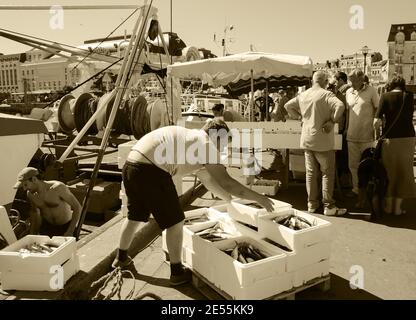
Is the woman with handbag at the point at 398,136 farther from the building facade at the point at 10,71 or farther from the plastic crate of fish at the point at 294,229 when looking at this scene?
the building facade at the point at 10,71

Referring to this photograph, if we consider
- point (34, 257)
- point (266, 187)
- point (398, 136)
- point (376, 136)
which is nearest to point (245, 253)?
point (34, 257)

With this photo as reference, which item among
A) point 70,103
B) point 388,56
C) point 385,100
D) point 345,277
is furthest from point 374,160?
point 388,56

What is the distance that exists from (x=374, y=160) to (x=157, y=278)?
3.83 meters

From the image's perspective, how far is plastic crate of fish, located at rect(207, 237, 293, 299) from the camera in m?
3.32

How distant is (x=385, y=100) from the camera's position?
19.7 ft

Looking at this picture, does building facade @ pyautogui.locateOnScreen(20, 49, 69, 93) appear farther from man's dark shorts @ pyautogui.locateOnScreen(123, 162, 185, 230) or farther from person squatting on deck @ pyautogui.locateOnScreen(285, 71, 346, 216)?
man's dark shorts @ pyautogui.locateOnScreen(123, 162, 185, 230)

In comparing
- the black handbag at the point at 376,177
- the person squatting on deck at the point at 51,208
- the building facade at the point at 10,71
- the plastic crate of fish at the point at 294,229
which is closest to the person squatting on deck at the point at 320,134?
the black handbag at the point at 376,177

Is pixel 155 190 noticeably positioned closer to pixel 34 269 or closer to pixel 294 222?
pixel 34 269

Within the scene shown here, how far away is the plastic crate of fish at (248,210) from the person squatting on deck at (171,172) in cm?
40

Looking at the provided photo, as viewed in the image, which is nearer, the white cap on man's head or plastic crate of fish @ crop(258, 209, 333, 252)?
plastic crate of fish @ crop(258, 209, 333, 252)

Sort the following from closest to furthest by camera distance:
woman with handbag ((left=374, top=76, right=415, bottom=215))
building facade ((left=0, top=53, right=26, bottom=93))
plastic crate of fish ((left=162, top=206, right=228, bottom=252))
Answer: plastic crate of fish ((left=162, top=206, right=228, bottom=252)), woman with handbag ((left=374, top=76, right=415, bottom=215)), building facade ((left=0, top=53, right=26, bottom=93))

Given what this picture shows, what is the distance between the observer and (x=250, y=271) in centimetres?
331

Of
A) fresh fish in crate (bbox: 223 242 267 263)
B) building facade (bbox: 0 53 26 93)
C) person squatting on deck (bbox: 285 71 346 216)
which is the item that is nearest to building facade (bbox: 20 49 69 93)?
building facade (bbox: 0 53 26 93)
